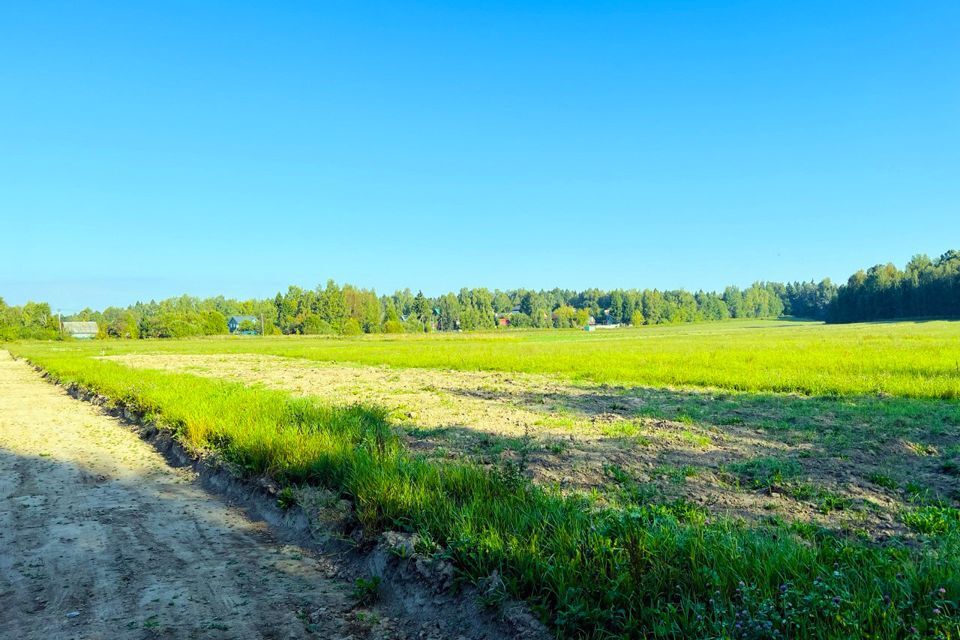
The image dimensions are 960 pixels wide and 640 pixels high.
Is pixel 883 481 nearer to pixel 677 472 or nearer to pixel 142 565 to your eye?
pixel 677 472

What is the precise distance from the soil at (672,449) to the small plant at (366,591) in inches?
120

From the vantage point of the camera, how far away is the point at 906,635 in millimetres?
3049

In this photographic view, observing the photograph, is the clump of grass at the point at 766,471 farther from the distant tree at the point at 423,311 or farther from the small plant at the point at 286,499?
the distant tree at the point at 423,311

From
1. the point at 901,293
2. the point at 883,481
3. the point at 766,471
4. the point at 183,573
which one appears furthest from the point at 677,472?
the point at 901,293

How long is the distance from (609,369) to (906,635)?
24.1 m

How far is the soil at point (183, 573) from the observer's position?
4348 millimetres

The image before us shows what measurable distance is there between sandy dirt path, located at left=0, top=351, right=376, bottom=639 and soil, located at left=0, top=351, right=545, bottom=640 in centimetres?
1

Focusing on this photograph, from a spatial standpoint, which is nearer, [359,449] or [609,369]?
[359,449]

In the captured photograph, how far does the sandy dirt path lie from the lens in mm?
4406

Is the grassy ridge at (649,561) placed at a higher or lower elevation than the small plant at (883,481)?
higher

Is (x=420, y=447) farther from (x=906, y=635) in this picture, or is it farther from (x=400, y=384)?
(x=400, y=384)

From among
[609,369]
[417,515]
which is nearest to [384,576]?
[417,515]

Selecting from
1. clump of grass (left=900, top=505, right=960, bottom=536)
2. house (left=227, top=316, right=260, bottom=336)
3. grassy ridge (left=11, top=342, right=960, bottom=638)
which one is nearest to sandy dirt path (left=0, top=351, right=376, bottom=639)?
grassy ridge (left=11, top=342, right=960, bottom=638)

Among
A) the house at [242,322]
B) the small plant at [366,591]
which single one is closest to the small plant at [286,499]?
the small plant at [366,591]
